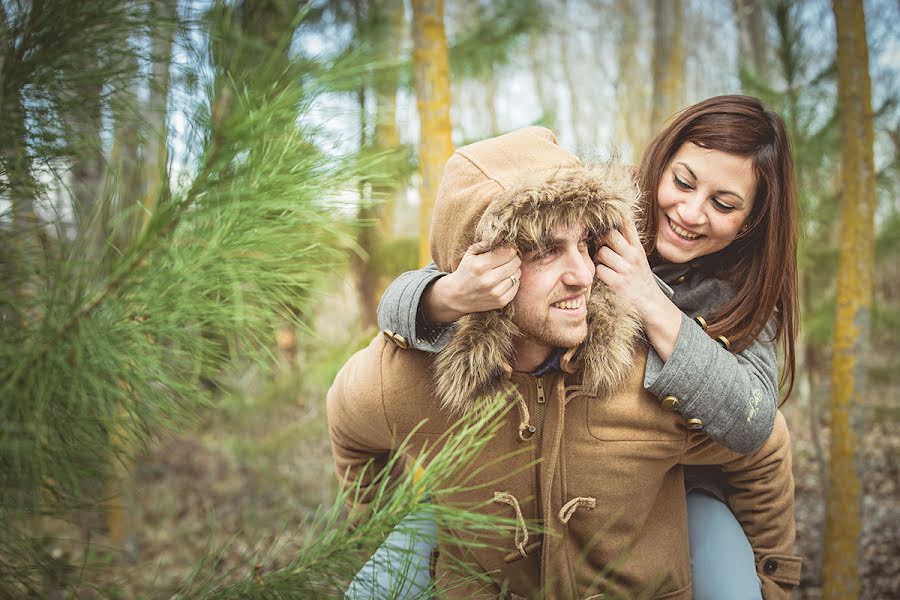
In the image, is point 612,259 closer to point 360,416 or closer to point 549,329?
point 549,329

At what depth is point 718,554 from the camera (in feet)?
6.91

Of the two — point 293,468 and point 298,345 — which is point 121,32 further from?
point 293,468

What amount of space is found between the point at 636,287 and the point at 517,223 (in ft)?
1.57

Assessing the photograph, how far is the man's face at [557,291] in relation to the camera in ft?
5.66

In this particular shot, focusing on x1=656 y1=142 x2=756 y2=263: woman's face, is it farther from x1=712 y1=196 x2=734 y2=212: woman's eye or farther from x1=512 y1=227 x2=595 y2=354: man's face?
x1=512 y1=227 x2=595 y2=354: man's face

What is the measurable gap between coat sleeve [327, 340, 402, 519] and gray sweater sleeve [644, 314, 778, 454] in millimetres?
886

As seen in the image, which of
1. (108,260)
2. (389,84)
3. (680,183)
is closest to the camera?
(108,260)

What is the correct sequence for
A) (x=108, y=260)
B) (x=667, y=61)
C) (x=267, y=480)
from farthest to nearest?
1. (x=267, y=480)
2. (x=667, y=61)
3. (x=108, y=260)

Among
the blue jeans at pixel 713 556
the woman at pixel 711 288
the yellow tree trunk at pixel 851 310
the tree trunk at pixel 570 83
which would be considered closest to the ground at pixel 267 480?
the yellow tree trunk at pixel 851 310

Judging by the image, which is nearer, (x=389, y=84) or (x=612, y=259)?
(x=612, y=259)

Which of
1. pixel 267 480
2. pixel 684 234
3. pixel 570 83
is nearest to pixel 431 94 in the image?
pixel 684 234

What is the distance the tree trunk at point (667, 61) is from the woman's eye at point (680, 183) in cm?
268

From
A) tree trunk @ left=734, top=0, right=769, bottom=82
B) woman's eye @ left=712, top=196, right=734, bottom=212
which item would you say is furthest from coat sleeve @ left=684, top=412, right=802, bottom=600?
tree trunk @ left=734, top=0, right=769, bottom=82

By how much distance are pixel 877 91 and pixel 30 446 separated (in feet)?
35.9
